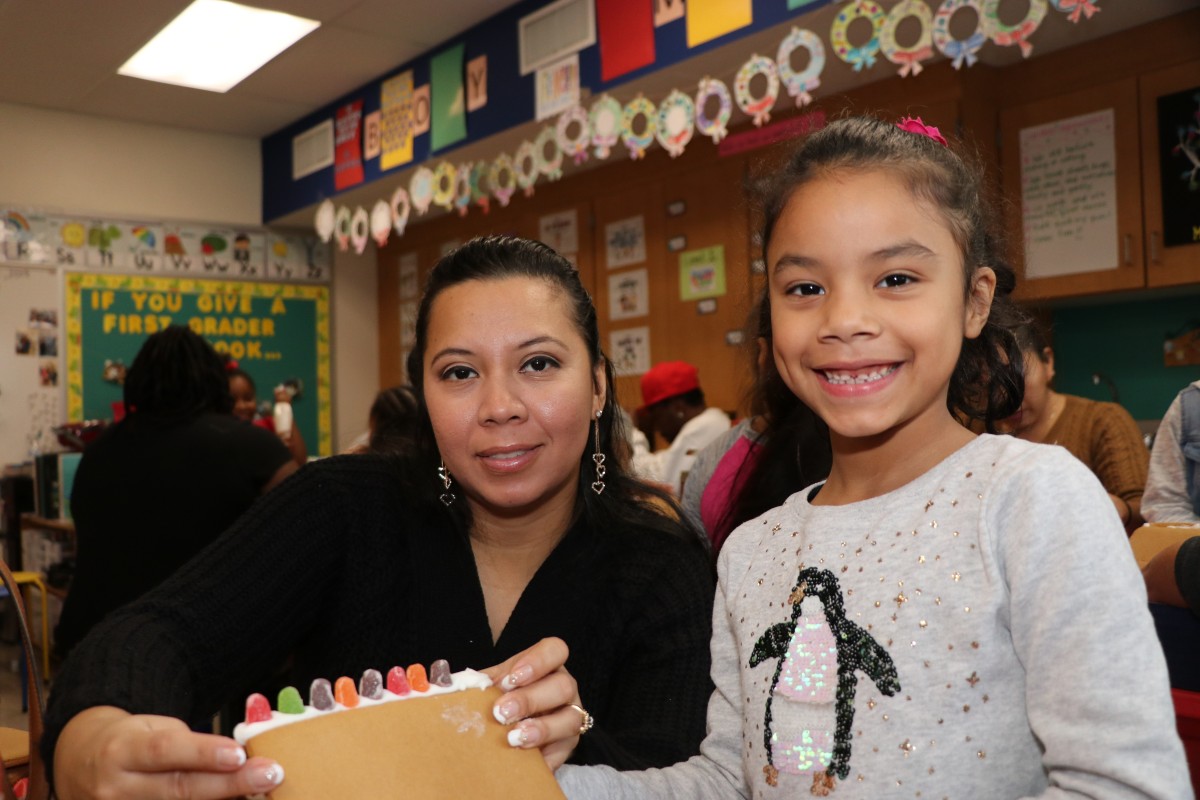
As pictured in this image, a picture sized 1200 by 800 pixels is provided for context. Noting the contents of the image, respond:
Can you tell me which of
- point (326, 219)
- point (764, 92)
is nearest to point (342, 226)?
point (326, 219)

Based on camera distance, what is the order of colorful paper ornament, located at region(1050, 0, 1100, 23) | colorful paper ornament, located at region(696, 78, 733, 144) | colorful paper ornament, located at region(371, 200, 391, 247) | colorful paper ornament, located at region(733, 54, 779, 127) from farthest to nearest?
colorful paper ornament, located at region(371, 200, 391, 247), colorful paper ornament, located at region(696, 78, 733, 144), colorful paper ornament, located at region(733, 54, 779, 127), colorful paper ornament, located at region(1050, 0, 1100, 23)

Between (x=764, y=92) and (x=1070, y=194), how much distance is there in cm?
131

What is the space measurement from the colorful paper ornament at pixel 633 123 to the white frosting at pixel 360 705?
9.43 ft

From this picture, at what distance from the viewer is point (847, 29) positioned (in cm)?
307

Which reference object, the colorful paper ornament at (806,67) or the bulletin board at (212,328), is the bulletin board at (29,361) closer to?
the bulletin board at (212,328)

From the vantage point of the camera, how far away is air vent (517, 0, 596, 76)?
161 inches

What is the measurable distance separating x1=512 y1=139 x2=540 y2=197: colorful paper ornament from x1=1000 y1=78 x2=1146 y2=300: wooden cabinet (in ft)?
5.95

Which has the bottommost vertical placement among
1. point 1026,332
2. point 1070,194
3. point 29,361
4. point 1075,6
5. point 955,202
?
point 1026,332

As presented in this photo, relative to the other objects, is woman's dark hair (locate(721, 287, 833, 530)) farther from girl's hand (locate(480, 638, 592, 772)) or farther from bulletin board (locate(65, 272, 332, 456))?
bulletin board (locate(65, 272, 332, 456))

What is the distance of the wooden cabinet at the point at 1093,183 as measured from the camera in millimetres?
3574

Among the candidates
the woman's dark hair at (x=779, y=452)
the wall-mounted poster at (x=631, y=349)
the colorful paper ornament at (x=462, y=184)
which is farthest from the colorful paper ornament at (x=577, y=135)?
the woman's dark hair at (x=779, y=452)

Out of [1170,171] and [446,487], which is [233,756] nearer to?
[446,487]

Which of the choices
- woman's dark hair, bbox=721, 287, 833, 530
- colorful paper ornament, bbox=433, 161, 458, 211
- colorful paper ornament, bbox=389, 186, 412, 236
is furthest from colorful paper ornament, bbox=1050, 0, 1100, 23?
colorful paper ornament, bbox=389, 186, 412, 236

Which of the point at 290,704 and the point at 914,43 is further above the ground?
the point at 914,43
